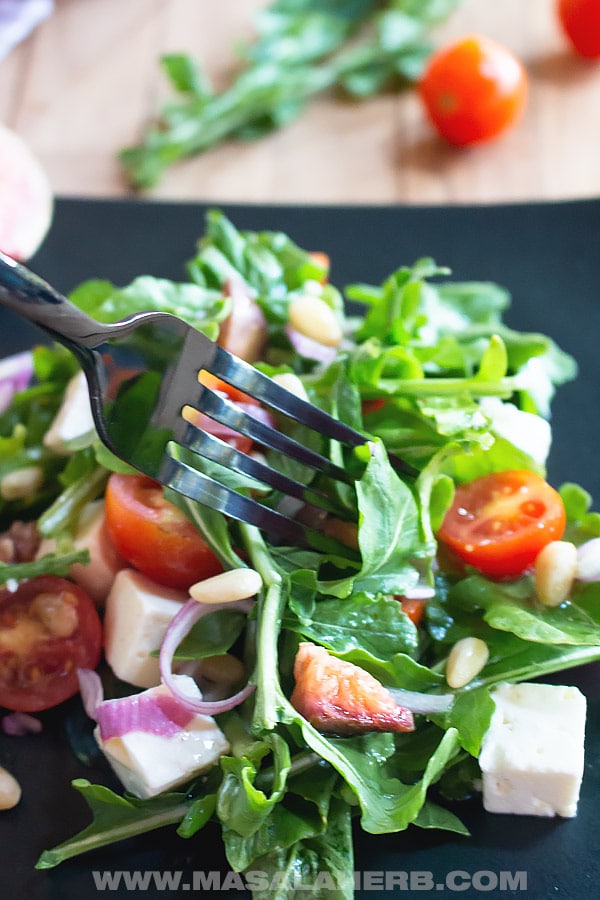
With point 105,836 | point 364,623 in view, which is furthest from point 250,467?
point 105,836

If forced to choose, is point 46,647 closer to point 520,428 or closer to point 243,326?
point 243,326

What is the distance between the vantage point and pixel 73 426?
2.13 m

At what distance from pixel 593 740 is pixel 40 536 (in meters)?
1.20

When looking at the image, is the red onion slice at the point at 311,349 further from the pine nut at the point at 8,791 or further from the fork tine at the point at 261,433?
the pine nut at the point at 8,791

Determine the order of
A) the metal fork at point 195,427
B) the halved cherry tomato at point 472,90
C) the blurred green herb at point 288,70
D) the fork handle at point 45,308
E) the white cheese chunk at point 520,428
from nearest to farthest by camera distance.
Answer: the fork handle at point 45,308 → the metal fork at point 195,427 → the white cheese chunk at point 520,428 → the halved cherry tomato at point 472,90 → the blurred green herb at point 288,70

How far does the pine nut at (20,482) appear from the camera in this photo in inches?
86.4

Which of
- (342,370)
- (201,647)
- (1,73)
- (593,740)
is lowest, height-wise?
(593,740)

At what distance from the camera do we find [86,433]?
212cm

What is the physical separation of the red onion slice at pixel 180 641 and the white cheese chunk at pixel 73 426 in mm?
450

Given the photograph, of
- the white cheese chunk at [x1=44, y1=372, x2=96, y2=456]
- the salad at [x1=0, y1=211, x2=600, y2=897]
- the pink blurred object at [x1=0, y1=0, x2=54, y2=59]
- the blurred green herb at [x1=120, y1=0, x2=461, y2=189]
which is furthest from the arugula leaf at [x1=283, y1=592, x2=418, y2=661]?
the pink blurred object at [x1=0, y1=0, x2=54, y2=59]

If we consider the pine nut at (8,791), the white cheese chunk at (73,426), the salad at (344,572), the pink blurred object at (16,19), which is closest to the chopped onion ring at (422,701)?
the salad at (344,572)

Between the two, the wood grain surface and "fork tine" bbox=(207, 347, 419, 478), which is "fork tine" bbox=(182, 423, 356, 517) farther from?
the wood grain surface

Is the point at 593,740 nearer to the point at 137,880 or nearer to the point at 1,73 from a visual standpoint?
the point at 137,880

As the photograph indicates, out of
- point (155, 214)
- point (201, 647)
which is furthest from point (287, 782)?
point (155, 214)
